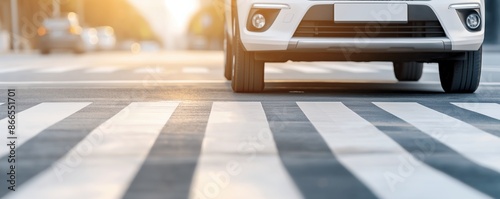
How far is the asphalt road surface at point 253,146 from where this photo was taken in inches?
161

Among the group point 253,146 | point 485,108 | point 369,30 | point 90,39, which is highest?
point 369,30

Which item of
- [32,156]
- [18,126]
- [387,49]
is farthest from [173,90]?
[32,156]

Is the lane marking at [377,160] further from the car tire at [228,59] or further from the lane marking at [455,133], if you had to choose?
the car tire at [228,59]

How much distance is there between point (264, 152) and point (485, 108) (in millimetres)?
3208

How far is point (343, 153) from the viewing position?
5.07 metres

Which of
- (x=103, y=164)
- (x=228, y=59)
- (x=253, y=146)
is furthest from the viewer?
(x=228, y=59)

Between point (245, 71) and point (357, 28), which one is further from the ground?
point (357, 28)

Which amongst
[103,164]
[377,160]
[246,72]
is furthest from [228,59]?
[103,164]

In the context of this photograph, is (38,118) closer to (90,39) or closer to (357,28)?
(357,28)

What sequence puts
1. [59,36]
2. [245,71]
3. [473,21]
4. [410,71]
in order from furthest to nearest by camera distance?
1. [59,36]
2. [410,71]
3. [245,71]
4. [473,21]

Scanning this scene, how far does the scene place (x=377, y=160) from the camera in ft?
15.8

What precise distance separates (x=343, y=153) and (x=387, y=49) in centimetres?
392

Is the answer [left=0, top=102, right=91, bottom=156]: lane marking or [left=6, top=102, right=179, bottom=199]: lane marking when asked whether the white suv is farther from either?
[left=6, top=102, right=179, bottom=199]: lane marking

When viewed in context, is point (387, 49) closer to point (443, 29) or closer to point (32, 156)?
point (443, 29)
